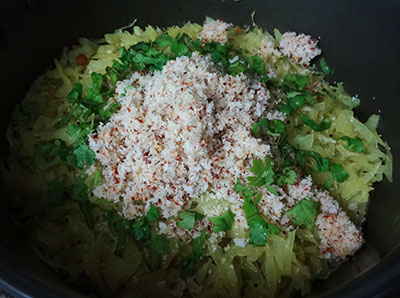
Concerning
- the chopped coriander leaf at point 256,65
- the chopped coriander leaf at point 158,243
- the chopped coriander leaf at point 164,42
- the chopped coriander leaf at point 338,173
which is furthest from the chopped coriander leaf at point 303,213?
the chopped coriander leaf at point 164,42

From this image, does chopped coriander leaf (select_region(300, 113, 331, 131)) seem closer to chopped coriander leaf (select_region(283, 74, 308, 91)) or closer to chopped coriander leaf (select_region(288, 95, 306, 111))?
chopped coriander leaf (select_region(288, 95, 306, 111))

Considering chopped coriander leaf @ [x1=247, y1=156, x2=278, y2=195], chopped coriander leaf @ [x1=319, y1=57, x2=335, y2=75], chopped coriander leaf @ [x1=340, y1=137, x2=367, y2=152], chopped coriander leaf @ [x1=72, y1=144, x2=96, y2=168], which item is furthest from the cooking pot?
chopped coriander leaf @ [x1=247, y1=156, x2=278, y2=195]

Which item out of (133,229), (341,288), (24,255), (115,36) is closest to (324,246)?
(341,288)

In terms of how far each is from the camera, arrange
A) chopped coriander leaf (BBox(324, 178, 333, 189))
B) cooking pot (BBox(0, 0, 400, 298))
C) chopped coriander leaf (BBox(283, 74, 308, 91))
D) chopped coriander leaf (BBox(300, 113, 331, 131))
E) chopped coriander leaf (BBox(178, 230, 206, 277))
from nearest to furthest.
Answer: chopped coriander leaf (BBox(178, 230, 206, 277)) < cooking pot (BBox(0, 0, 400, 298)) < chopped coriander leaf (BBox(324, 178, 333, 189)) < chopped coriander leaf (BBox(300, 113, 331, 131)) < chopped coriander leaf (BBox(283, 74, 308, 91))

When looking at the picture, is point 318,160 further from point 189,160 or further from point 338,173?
point 189,160

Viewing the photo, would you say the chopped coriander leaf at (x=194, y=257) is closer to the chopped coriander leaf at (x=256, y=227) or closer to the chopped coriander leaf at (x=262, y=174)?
the chopped coriander leaf at (x=256, y=227)

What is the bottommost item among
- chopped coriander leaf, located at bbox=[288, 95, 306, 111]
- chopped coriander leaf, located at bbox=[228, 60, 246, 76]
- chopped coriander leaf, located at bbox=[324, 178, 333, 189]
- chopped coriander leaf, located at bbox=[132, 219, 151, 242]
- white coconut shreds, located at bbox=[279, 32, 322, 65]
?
chopped coriander leaf, located at bbox=[324, 178, 333, 189]
